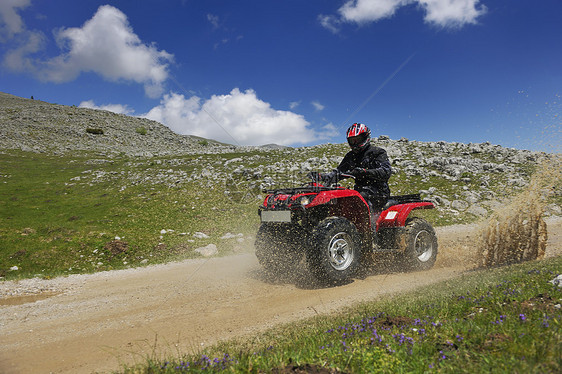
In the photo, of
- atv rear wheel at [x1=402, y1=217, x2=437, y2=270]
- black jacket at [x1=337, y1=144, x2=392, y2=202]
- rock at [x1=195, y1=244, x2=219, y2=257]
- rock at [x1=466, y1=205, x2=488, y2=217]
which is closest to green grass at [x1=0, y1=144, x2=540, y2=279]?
rock at [x1=195, y1=244, x2=219, y2=257]

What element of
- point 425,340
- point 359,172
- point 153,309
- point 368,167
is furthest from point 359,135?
point 153,309

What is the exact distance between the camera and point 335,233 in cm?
739

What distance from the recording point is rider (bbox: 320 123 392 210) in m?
8.41

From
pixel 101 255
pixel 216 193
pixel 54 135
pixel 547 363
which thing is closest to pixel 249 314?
pixel 547 363

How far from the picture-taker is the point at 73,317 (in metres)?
6.27

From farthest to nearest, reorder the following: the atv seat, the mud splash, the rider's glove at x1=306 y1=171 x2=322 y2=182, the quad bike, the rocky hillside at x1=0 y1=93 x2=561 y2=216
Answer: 1. the rocky hillside at x1=0 y1=93 x2=561 y2=216
2. the atv seat
3. the mud splash
4. the rider's glove at x1=306 y1=171 x2=322 y2=182
5. the quad bike

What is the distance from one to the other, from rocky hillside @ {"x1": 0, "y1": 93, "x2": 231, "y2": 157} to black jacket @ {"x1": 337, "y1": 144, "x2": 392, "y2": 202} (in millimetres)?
37087

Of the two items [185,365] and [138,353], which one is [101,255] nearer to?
[138,353]

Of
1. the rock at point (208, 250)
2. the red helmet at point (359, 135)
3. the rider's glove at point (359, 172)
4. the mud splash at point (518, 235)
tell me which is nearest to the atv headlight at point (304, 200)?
the rider's glove at point (359, 172)

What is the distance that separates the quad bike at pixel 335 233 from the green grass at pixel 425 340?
2172mm

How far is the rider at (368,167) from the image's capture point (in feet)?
27.6

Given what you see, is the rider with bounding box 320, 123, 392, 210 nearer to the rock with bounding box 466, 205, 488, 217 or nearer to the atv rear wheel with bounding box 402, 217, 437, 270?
the atv rear wheel with bounding box 402, 217, 437, 270

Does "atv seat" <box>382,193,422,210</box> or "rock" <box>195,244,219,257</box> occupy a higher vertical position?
"atv seat" <box>382,193,422,210</box>

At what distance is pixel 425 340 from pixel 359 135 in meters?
6.12
